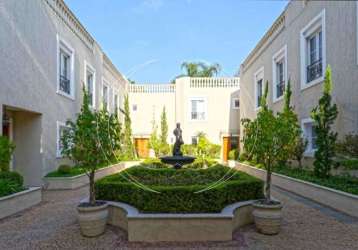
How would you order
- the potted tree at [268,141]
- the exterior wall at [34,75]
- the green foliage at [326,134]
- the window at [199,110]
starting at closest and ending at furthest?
the potted tree at [268,141], the exterior wall at [34,75], the green foliage at [326,134], the window at [199,110]

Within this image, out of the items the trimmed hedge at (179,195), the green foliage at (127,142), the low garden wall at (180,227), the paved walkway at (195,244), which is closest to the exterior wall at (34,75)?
the paved walkway at (195,244)

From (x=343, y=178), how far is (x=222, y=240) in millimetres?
5610

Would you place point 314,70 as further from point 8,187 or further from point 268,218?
point 8,187

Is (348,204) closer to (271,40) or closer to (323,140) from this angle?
(323,140)

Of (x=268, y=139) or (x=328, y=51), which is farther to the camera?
(x=328, y=51)

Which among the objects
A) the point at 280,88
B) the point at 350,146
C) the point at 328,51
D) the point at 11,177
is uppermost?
the point at 328,51

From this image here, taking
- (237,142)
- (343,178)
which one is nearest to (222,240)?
(343,178)

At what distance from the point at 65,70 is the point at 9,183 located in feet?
23.6

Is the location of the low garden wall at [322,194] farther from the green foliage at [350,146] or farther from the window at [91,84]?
the window at [91,84]

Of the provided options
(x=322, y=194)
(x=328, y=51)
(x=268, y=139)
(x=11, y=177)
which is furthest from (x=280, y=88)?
(x=11, y=177)

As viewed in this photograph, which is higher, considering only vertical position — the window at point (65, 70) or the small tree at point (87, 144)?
the window at point (65, 70)

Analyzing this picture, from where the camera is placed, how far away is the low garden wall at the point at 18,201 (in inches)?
270

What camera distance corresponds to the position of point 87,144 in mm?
5734

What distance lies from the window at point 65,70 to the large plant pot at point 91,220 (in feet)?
27.0
